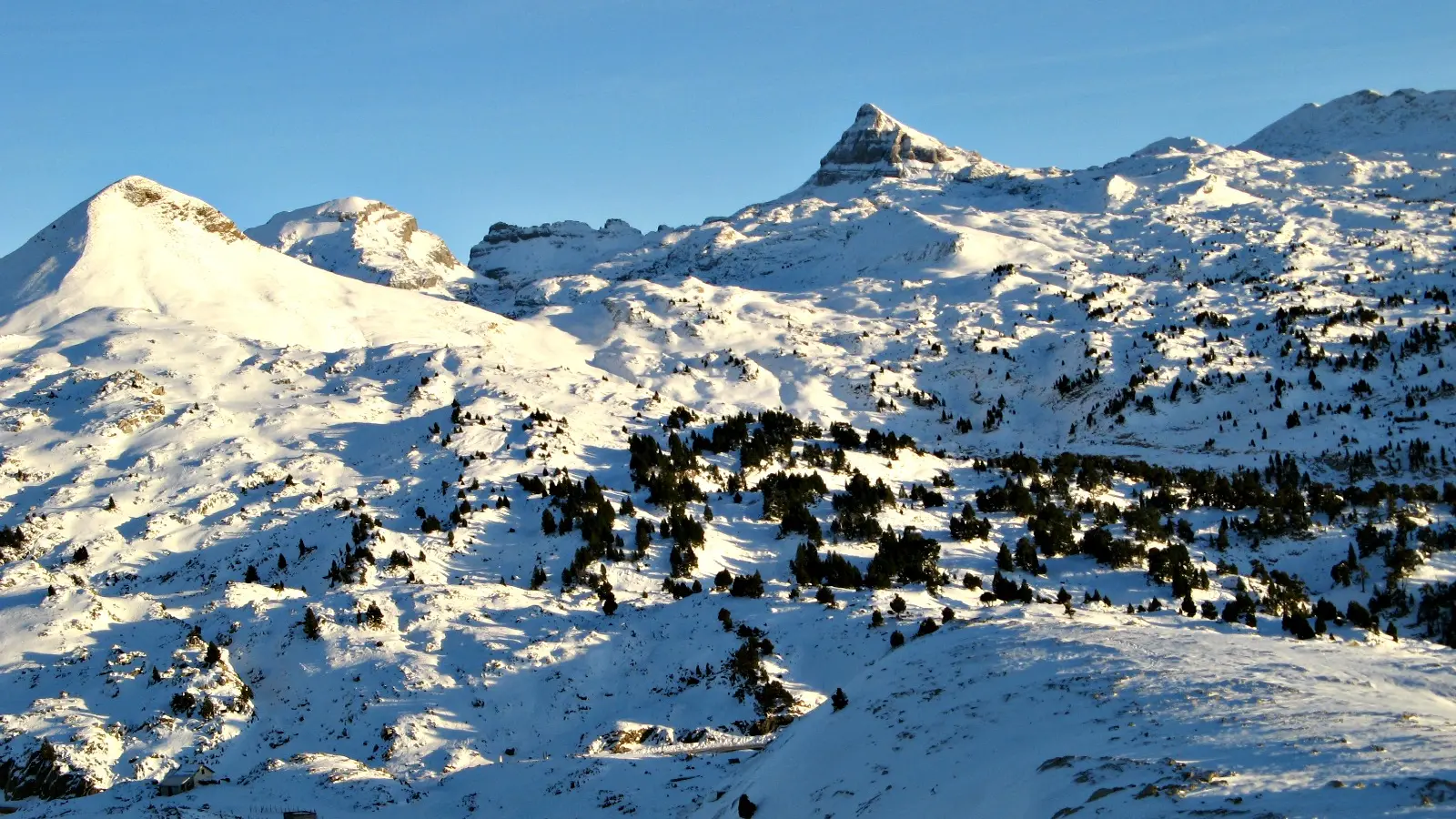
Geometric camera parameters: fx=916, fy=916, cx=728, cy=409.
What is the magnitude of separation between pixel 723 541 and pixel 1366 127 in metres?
187

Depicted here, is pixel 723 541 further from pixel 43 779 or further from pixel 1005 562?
Result: pixel 43 779

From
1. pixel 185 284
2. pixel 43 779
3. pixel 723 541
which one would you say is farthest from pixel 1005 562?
pixel 185 284

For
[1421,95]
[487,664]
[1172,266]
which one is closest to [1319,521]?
[487,664]

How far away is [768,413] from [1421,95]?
7219 inches

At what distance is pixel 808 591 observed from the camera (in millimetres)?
38094

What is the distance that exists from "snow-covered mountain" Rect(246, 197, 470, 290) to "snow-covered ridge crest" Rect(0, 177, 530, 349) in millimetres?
48002

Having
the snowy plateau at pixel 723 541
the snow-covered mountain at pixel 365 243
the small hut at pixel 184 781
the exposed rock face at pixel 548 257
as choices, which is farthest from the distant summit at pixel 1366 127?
the small hut at pixel 184 781

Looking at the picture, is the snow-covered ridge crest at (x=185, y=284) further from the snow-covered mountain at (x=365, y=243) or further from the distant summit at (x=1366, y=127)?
the distant summit at (x=1366, y=127)

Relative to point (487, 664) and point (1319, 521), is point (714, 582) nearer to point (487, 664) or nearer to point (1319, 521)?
point (487, 664)

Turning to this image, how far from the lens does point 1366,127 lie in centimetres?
17288

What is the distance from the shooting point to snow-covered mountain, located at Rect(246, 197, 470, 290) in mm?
139400

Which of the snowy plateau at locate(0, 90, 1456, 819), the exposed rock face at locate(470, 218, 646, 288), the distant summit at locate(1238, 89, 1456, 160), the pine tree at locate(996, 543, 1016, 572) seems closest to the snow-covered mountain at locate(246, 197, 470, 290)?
the exposed rock face at locate(470, 218, 646, 288)

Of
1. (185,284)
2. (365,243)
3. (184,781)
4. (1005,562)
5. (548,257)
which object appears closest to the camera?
(184,781)

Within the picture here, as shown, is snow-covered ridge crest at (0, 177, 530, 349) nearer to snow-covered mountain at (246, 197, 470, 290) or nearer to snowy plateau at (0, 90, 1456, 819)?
snowy plateau at (0, 90, 1456, 819)
